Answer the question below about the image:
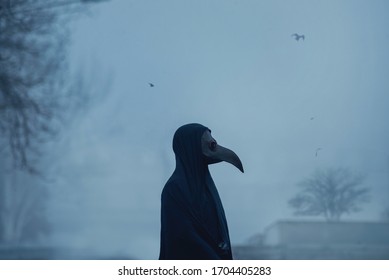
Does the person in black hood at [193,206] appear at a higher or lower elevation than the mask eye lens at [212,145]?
lower

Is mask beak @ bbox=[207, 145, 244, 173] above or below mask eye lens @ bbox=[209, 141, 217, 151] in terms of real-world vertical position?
below

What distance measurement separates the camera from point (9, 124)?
2.97 m

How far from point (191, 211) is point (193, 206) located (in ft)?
0.06

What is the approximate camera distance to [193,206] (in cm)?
174

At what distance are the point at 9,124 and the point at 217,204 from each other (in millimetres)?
1622

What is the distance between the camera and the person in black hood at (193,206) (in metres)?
1.72

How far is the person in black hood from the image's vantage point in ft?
5.65

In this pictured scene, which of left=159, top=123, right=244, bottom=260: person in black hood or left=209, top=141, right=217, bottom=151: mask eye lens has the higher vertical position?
left=209, top=141, right=217, bottom=151: mask eye lens

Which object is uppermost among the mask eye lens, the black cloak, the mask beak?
the mask eye lens

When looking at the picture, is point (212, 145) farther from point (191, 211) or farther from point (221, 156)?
point (191, 211)

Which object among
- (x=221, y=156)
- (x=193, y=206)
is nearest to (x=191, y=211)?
(x=193, y=206)

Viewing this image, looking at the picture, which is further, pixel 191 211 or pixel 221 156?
pixel 221 156

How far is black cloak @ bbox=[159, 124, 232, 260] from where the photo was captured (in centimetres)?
172

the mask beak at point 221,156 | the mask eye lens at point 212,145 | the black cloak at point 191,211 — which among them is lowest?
the black cloak at point 191,211
